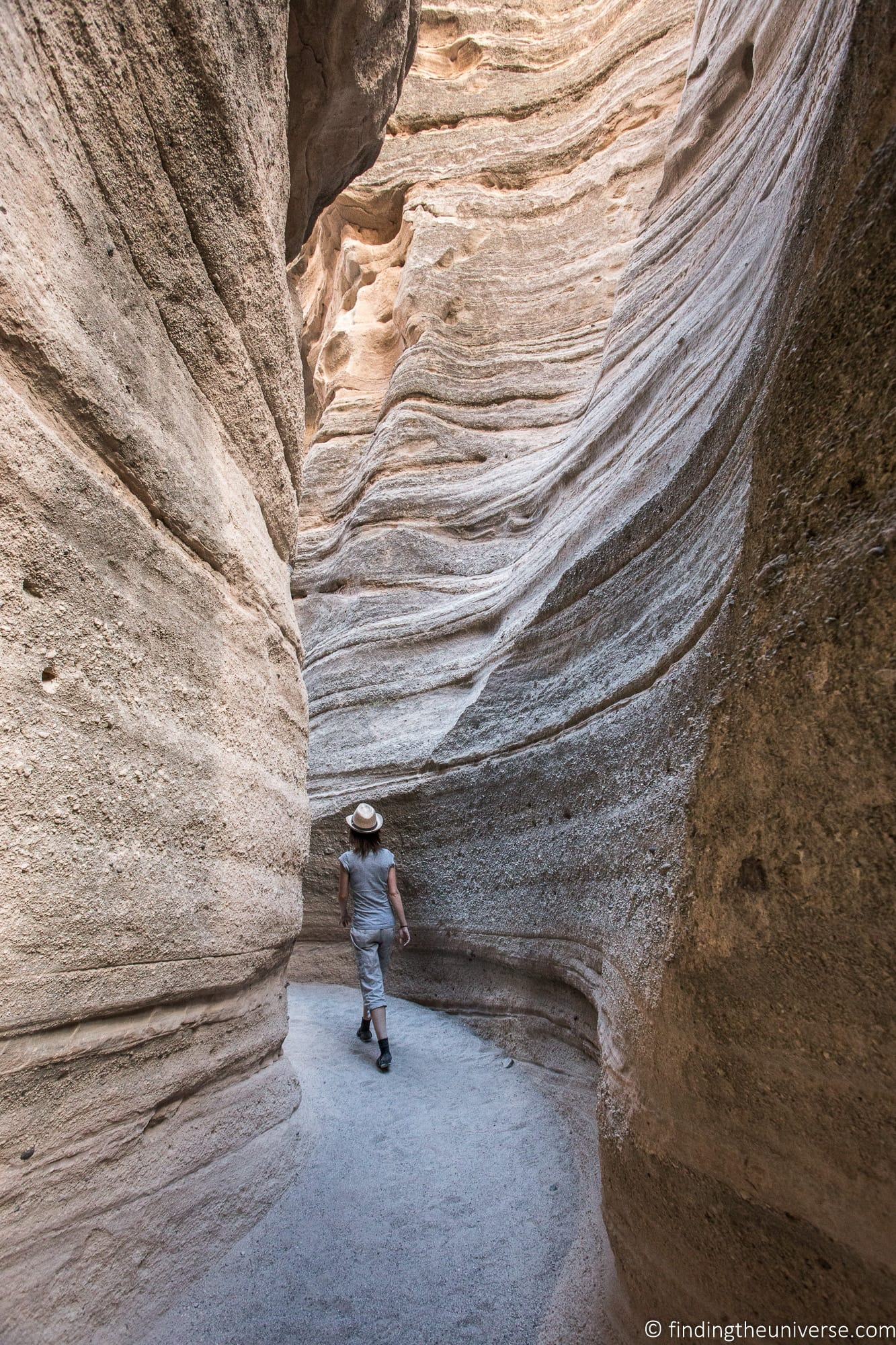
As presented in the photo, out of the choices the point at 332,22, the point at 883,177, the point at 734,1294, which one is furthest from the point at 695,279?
the point at 734,1294

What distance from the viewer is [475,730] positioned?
18.1 ft

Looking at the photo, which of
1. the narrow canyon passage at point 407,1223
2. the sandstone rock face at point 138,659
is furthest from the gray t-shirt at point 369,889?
the sandstone rock face at point 138,659

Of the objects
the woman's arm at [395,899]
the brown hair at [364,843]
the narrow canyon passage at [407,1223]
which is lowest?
the narrow canyon passage at [407,1223]

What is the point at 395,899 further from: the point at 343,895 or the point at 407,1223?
the point at 407,1223

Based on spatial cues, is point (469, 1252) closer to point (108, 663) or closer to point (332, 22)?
point (108, 663)

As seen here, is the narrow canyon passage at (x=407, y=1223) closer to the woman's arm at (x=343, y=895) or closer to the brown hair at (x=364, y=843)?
the woman's arm at (x=343, y=895)

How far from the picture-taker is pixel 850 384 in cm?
163

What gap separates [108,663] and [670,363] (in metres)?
3.72

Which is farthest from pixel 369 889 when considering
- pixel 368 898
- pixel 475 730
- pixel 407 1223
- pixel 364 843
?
pixel 407 1223

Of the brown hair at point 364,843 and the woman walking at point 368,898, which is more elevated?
the brown hair at point 364,843

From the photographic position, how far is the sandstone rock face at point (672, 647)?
1627mm

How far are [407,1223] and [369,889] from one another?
204 cm

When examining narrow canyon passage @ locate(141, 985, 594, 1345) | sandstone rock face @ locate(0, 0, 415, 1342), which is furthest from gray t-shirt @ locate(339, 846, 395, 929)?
sandstone rock face @ locate(0, 0, 415, 1342)

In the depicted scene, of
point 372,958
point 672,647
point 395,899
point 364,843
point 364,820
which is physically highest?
point 672,647
